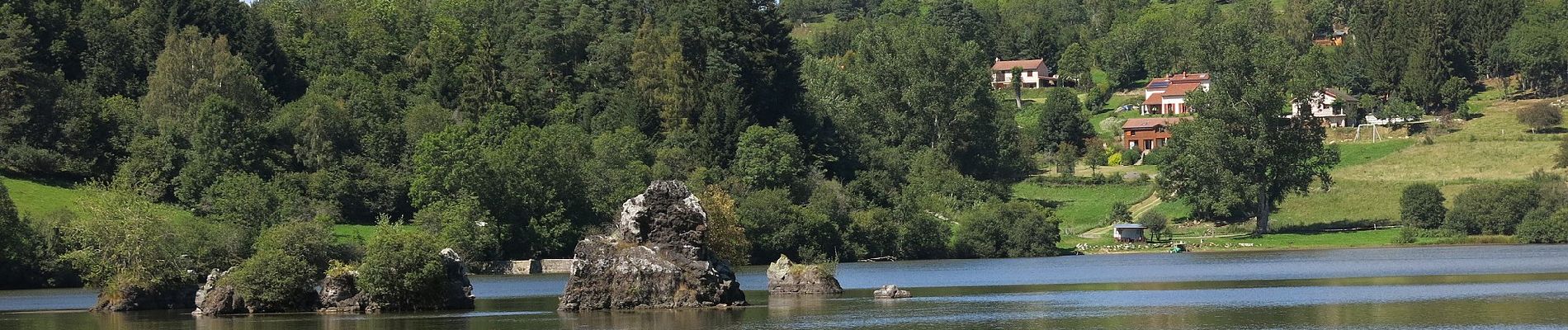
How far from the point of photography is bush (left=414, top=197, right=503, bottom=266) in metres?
99.4

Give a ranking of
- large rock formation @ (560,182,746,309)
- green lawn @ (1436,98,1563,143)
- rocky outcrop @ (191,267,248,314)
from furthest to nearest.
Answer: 1. green lawn @ (1436,98,1563,143)
2. rocky outcrop @ (191,267,248,314)
3. large rock formation @ (560,182,746,309)

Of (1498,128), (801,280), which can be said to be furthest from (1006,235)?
(1498,128)

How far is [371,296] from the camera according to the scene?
63.2 metres

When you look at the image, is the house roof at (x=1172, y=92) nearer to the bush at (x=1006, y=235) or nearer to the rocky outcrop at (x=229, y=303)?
the bush at (x=1006, y=235)

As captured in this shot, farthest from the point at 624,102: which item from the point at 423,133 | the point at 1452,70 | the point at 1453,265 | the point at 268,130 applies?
the point at 1452,70

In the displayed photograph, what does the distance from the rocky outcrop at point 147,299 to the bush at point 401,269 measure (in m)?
9.06

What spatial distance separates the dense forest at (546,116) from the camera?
109 metres

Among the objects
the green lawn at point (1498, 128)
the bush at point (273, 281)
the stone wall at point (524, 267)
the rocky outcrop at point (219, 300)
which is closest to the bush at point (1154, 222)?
the green lawn at point (1498, 128)

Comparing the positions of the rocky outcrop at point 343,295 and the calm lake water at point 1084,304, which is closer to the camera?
the calm lake water at point 1084,304

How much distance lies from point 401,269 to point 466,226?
38.5 meters

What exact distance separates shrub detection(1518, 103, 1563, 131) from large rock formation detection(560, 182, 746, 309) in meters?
110

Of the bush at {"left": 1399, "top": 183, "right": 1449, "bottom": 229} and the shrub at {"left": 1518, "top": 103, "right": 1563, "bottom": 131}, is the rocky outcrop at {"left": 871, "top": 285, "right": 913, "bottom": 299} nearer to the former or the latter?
the bush at {"left": 1399, "top": 183, "right": 1449, "bottom": 229}

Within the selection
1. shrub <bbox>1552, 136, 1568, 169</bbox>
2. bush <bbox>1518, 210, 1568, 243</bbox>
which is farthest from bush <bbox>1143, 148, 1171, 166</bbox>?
bush <bbox>1518, 210, 1568, 243</bbox>

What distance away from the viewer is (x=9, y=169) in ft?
373
